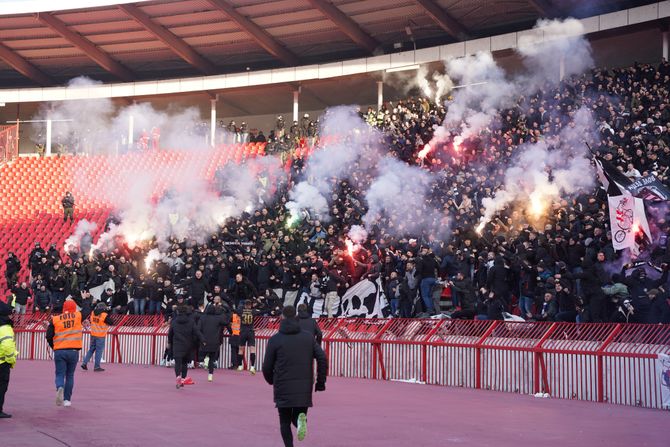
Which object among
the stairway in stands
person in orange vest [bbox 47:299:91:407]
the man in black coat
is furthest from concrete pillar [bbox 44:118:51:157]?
the man in black coat

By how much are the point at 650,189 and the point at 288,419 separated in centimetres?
1096

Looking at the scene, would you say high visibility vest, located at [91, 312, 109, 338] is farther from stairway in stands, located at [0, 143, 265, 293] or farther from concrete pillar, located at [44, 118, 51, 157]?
concrete pillar, located at [44, 118, 51, 157]

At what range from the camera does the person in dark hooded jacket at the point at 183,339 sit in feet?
56.4

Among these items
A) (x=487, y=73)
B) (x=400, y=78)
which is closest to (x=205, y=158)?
(x=400, y=78)

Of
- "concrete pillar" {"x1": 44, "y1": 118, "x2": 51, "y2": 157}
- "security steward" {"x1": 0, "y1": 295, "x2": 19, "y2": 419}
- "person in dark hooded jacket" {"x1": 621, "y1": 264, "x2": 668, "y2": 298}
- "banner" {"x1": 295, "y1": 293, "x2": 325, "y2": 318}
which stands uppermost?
"concrete pillar" {"x1": 44, "y1": 118, "x2": 51, "y2": 157}

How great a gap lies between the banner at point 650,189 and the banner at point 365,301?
20.9ft

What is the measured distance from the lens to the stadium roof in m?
35.0

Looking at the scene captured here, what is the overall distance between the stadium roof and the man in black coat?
24.6m

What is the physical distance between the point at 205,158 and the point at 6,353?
27284 mm

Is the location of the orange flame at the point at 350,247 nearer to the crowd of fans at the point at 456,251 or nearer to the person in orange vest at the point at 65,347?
the crowd of fans at the point at 456,251

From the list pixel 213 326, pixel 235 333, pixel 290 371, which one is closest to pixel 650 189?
pixel 213 326

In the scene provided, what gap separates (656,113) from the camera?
2406 centimetres

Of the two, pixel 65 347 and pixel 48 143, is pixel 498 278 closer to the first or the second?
pixel 65 347

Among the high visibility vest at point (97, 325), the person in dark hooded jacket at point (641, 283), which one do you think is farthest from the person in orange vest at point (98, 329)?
the person in dark hooded jacket at point (641, 283)
